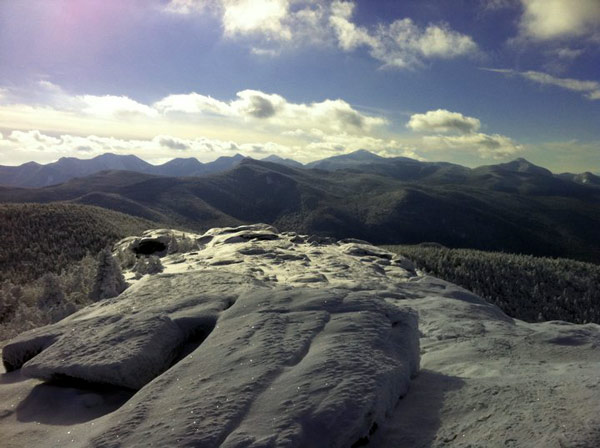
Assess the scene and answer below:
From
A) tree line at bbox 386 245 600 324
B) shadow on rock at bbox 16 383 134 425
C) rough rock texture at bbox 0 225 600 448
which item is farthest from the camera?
tree line at bbox 386 245 600 324

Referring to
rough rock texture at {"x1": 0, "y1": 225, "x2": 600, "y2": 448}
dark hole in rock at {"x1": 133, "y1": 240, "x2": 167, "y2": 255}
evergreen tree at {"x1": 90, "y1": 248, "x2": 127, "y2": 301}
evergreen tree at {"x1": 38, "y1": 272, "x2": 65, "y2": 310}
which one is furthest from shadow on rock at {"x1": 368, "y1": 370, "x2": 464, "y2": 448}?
dark hole in rock at {"x1": 133, "y1": 240, "x2": 167, "y2": 255}

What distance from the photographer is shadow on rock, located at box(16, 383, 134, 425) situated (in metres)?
4.97

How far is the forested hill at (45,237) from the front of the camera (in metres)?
25.6

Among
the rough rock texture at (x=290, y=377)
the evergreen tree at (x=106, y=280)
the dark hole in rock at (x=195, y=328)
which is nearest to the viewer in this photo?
the rough rock texture at (x=290, y=377)

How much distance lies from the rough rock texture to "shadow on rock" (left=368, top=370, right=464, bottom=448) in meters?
0.02

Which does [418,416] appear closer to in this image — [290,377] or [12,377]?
[290,377]

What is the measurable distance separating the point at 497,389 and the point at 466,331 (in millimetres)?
3986

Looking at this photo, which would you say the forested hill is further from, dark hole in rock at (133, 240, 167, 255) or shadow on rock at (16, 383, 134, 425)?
shadow on rock at (16, 383, 134, 425)

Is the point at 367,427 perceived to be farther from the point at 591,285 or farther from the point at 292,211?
the point at 292,211

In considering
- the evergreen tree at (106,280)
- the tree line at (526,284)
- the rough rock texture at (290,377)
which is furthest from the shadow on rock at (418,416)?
the tree line at (526,284)

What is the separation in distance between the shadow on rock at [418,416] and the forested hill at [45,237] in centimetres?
2582

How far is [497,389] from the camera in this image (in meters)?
4.46

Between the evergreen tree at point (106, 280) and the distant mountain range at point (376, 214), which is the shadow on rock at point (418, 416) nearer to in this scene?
the evergreen tree at point (106, 280)

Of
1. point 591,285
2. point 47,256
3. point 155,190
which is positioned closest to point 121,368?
point 47,256
